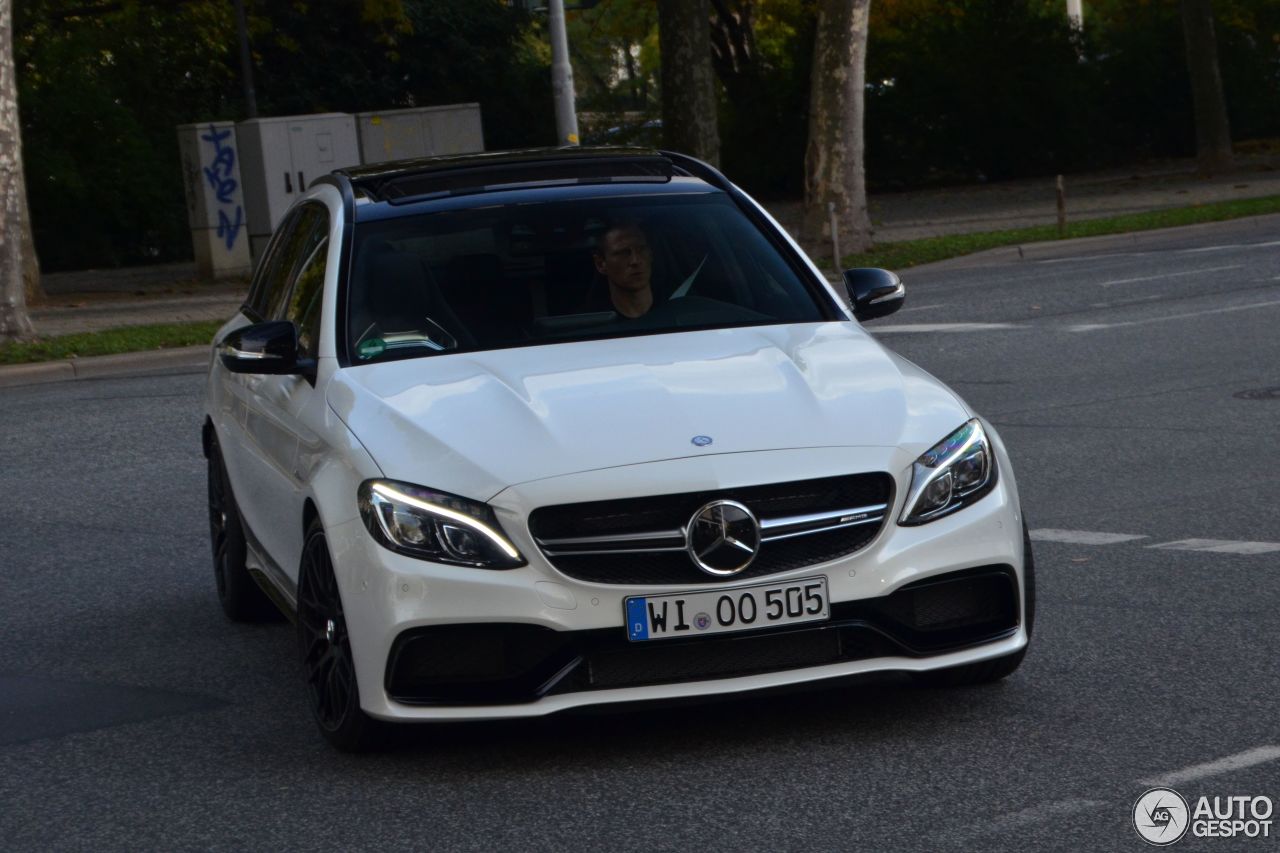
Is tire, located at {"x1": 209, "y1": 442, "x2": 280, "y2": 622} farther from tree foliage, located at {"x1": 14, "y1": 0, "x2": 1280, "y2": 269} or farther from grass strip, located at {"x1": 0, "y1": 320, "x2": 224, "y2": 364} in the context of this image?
tree foliage, located at {"x1": 14, "y1": 0, "x2": 1280, "y2": 269}

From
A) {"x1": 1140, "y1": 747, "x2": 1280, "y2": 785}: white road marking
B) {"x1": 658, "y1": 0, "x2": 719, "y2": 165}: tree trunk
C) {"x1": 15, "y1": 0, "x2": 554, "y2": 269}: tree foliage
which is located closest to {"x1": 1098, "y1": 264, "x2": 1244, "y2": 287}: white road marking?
{"x1": 658, "y1": 0, "x2": 719, "y2": 165}: tree trunk

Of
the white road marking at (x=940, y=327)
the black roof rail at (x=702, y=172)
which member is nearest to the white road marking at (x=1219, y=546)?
the black roof rail at (x=702, y=172)

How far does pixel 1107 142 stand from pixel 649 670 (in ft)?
126

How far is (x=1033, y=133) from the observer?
1602 inches

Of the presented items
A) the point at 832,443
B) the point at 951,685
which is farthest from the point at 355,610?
the point at 951,685

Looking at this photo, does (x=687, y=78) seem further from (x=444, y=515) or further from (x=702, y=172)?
(x=444, y=515)

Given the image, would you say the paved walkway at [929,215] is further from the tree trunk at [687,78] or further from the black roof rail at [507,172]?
the black roof rail at [507,172]

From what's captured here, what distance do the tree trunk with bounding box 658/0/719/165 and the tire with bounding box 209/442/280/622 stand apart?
2040 cm

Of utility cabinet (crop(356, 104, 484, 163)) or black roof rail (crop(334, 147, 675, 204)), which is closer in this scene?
black roof rail (crop(334, 147, 675, 204))

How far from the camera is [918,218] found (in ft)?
107

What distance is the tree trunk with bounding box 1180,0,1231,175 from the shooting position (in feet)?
115

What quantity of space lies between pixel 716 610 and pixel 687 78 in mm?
23346

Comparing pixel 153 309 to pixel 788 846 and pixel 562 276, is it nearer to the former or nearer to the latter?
pixel 562 276

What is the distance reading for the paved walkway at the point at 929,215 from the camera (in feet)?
80.3
